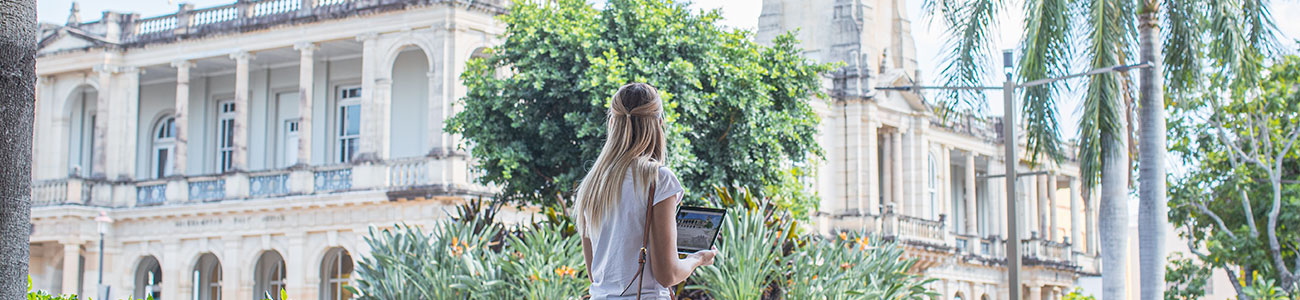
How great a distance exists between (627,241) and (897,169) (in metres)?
38.2

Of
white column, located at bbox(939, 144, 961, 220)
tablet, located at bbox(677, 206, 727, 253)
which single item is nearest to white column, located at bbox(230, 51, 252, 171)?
white column, located at bbox(939, 144, 961, 220)

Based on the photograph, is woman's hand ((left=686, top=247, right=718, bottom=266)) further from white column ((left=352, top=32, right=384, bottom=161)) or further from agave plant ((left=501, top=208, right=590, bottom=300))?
white column ((left=352, top=32, right=384, bottom=161))

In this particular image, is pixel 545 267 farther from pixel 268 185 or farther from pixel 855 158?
pixel 855 158

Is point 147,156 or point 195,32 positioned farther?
point 147,156

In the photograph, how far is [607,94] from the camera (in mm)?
24078

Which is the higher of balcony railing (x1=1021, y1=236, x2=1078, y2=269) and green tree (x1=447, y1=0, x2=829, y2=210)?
green tree (x1=447, y1=0, x2=829, y2=210)

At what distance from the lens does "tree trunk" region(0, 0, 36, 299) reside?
6.36m

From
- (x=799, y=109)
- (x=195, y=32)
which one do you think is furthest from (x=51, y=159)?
(x=799, y=109)

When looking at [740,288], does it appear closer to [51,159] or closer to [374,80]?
[374,80]

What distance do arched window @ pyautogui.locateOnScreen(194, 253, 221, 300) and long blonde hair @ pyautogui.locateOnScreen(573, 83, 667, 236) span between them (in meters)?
31.0

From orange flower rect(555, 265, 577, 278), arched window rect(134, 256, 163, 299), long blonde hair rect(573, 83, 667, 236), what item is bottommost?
arched window rect(134, 256, 163, 299)

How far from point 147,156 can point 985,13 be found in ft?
78.5

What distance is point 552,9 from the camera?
84.0 ft

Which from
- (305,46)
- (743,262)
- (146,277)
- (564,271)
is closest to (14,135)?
(743,262)
